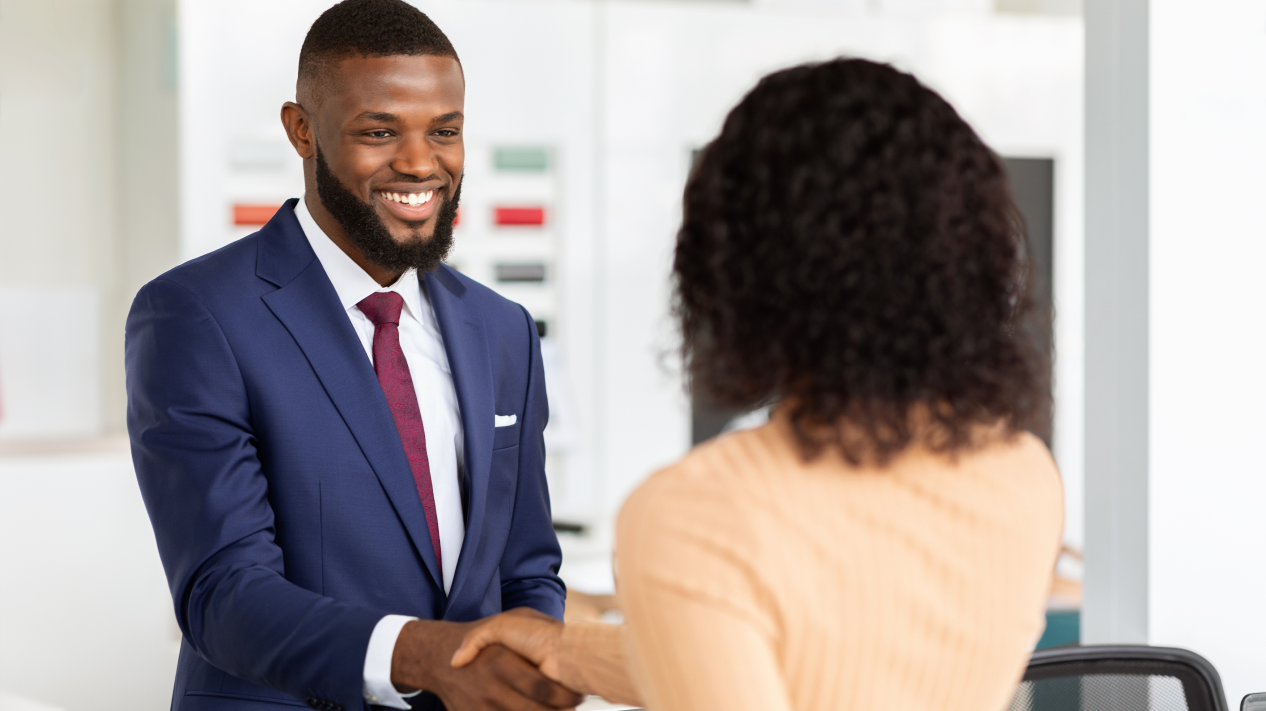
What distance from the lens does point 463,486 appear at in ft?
4.86

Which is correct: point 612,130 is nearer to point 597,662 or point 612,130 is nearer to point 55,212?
point 55,212

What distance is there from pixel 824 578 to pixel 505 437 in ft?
2.62

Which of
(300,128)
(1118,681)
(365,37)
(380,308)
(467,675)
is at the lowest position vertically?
(1118,681)

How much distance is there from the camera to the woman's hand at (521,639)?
118cm

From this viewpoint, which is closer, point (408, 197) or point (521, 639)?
point (521, 639)

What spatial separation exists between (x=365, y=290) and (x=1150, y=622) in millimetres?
1366

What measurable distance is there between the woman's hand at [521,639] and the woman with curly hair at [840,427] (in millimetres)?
359

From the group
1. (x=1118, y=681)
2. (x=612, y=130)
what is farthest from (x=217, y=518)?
(x=612, y=130)

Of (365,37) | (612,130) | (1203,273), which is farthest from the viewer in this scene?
(612,130)

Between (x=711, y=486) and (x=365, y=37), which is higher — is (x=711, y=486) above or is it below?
below

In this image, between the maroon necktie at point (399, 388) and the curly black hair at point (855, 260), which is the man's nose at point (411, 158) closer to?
the maroon necktie at point (399, 388)

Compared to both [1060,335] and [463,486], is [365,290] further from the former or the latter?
[1060,335]

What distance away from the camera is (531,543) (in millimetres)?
1581

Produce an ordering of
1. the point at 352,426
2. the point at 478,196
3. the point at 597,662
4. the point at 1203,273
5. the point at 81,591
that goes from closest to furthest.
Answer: the point at 597,662, the point at 352,426, the point at 1203,273, the point at 81,591, the point at 478,196
